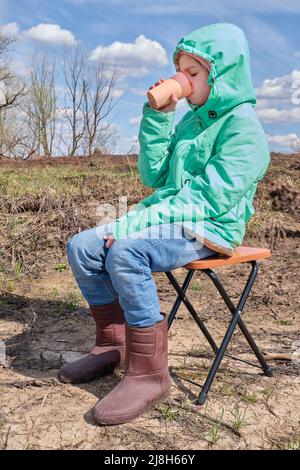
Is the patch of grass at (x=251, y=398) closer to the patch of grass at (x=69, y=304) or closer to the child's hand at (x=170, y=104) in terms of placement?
the child's hand at (x=170, y=104)

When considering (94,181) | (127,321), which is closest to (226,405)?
(127,321)

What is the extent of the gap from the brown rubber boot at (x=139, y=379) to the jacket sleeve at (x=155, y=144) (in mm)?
736

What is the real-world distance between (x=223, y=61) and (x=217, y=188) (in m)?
0.54

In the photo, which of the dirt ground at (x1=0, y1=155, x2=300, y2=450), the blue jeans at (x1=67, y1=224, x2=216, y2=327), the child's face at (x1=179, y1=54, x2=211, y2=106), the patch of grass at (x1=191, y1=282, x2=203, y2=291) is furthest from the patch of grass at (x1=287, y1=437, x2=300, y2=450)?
the patch of grass at (x1=191, y1=282, x2=203, y2=291)

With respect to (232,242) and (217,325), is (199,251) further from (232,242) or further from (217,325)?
(217,325)

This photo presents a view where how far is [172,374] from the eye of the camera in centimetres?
259

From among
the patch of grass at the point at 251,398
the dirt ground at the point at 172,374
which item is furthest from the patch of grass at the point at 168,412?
the patch of grass at the point at 251,398

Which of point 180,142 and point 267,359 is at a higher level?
point 180,142

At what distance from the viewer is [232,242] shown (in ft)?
7.31

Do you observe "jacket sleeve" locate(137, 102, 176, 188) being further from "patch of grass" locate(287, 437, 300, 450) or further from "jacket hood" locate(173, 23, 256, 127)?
"patch of grass" locate(287, 437, 300, 450)

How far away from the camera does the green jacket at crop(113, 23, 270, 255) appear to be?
2113mm

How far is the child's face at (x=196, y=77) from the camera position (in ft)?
7.45
